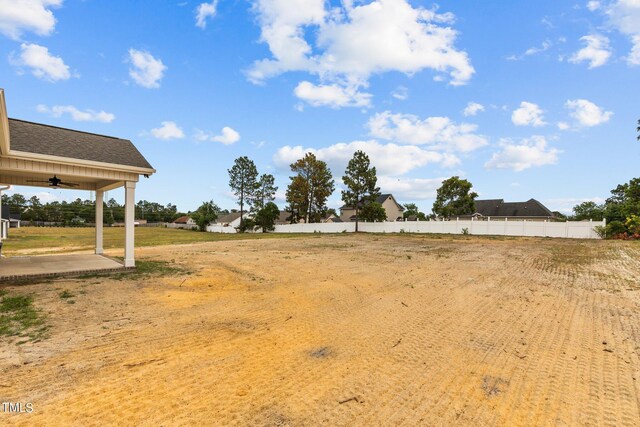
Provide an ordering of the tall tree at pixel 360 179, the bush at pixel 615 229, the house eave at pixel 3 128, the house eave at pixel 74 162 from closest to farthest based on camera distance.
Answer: the house eave at pixel 3 128, the house eave at pixel 74 162, the bush at pixel 615 229, the tall tree at pixel 360 179

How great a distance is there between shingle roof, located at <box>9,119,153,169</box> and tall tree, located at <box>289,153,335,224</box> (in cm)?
3178

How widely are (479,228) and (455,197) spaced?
1338cm

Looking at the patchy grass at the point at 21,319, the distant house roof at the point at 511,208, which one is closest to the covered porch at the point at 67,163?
the patchy grass at the point at 21,319

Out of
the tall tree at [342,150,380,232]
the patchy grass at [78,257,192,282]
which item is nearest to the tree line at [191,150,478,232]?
Answer: the tall tree at [342,150,380,232]

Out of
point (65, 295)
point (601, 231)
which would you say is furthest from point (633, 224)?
point (65, 295)

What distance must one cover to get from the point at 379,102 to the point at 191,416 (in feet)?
75.5

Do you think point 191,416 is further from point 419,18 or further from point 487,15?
point 487,15

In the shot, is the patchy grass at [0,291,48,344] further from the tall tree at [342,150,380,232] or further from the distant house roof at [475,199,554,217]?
the distant house roof at [475,199,554,217]

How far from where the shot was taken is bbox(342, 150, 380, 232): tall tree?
36.1 meters

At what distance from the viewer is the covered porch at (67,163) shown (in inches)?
305

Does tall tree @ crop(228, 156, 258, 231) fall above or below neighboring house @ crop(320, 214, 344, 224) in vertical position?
above

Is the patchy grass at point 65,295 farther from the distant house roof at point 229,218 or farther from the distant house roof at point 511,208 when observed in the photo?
the distant house roof at point 229,218

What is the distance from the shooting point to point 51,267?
29.0 ft

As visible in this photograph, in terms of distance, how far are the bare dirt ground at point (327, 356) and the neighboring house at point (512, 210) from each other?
38.2m
